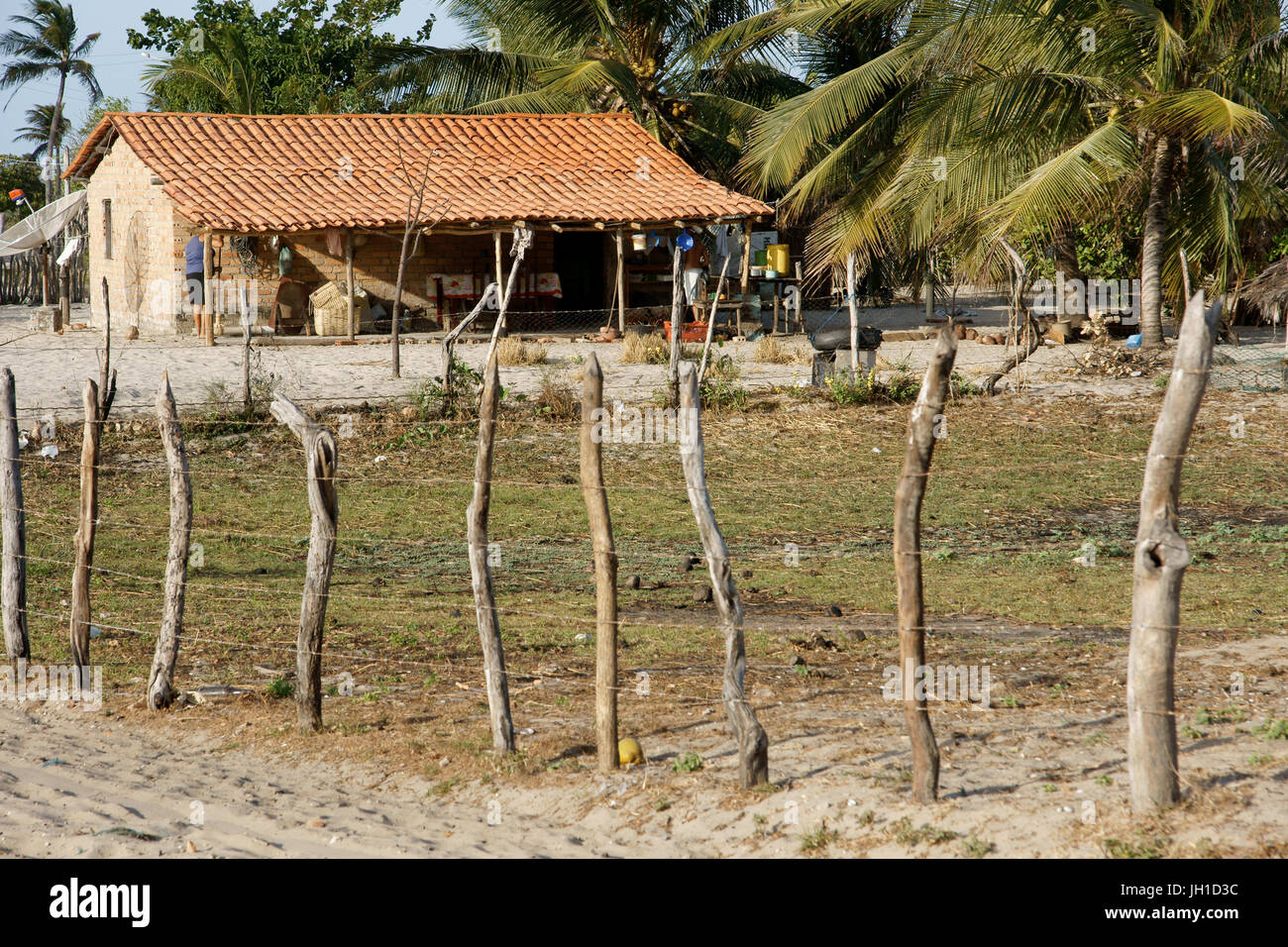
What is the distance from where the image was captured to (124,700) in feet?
22.6

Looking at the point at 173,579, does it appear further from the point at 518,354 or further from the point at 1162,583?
the point at 518,354

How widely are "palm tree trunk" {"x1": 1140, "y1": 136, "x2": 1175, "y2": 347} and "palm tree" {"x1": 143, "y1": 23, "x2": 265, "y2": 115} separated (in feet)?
63.0

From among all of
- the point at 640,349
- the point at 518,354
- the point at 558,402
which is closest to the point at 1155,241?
the point at 640,349

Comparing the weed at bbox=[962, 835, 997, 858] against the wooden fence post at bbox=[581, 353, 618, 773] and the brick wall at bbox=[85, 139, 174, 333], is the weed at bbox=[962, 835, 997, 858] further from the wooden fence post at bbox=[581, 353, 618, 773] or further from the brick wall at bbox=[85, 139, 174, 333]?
the brick wall at bbox=[85, 139, 174, 333]

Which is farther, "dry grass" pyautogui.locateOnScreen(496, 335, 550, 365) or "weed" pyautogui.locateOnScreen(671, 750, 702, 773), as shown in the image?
"dry grass" pyautogui.locateOnScreen(496, 335, 550, 365)

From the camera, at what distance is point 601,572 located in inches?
222

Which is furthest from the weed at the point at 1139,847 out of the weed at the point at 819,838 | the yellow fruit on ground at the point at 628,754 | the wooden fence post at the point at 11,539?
the wooden fence post at the point at 11,539

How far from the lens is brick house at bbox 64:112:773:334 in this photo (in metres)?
21.1

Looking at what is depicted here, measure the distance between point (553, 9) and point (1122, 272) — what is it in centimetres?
1124

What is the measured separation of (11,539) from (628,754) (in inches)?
153

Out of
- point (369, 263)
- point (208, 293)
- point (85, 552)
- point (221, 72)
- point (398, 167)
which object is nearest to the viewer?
point (85, 552)

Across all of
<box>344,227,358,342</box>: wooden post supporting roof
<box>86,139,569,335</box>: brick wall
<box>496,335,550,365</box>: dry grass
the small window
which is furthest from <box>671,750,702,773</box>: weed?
the small window

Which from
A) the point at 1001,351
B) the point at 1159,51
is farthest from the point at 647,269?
the point at 1159,51

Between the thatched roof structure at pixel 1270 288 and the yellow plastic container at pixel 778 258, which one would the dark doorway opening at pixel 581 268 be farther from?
the thatched roof structure at pixel 1270 288
